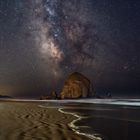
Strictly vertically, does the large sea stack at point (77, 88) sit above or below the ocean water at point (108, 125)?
above

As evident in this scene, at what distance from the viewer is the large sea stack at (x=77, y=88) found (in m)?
120

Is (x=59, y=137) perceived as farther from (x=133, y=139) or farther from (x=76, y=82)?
(x=76, y=82)

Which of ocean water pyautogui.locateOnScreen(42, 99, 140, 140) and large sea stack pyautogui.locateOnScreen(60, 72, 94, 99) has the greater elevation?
large sea stack pyautogui.locateOnScreen(60, 72, 94, 99)

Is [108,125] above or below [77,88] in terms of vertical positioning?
below

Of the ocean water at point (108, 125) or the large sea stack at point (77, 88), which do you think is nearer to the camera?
the ocean water at point (108, 125)

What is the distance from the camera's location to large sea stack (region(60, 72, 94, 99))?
120 metres

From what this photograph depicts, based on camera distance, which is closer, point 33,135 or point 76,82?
point 33,135

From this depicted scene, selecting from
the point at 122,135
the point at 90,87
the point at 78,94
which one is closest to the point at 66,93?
the point at 78,94

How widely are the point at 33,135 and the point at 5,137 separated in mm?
925

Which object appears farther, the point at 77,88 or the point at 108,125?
the point at 77,88

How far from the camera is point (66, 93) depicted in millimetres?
121125

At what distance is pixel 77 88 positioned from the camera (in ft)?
405

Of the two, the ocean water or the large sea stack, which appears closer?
the ocean water

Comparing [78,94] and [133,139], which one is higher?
[78,94]
